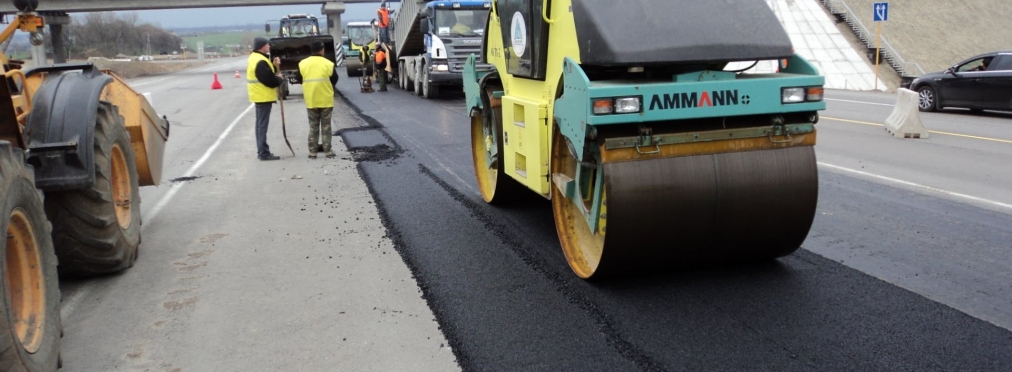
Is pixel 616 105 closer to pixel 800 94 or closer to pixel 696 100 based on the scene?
pixel 696 100

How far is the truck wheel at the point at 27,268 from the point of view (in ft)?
11.7

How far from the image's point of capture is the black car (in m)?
15.2

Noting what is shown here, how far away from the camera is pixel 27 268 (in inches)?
151

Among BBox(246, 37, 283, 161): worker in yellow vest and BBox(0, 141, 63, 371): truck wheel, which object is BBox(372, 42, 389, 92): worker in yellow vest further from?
BBox(0, 141, 63, 371): truck wheel

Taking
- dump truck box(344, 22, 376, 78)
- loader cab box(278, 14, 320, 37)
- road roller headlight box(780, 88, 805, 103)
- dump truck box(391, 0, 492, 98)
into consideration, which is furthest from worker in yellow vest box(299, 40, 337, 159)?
loader cab box(278, 14, 320, 37)

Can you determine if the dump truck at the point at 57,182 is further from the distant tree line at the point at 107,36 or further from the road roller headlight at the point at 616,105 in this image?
the distant tree line at the point at 107,36

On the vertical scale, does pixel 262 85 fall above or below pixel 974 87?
above

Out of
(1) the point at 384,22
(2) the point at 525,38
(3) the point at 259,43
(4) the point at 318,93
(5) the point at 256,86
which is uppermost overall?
(1) the point at 384,22

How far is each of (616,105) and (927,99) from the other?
14969mm

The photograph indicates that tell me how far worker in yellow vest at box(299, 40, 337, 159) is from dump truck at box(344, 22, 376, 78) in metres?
14.7

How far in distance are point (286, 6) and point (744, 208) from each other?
2319 inches

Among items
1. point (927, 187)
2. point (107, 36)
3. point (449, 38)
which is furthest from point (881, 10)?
point (107, 36)

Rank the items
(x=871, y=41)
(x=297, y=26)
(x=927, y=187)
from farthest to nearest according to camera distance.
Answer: (x=297, y=26), (x=871, y=41), (x=927, y=187)

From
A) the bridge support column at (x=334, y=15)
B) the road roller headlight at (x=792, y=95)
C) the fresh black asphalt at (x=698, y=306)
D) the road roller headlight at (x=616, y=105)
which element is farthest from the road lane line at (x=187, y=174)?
the bridge support column at (x=334, y=15)
